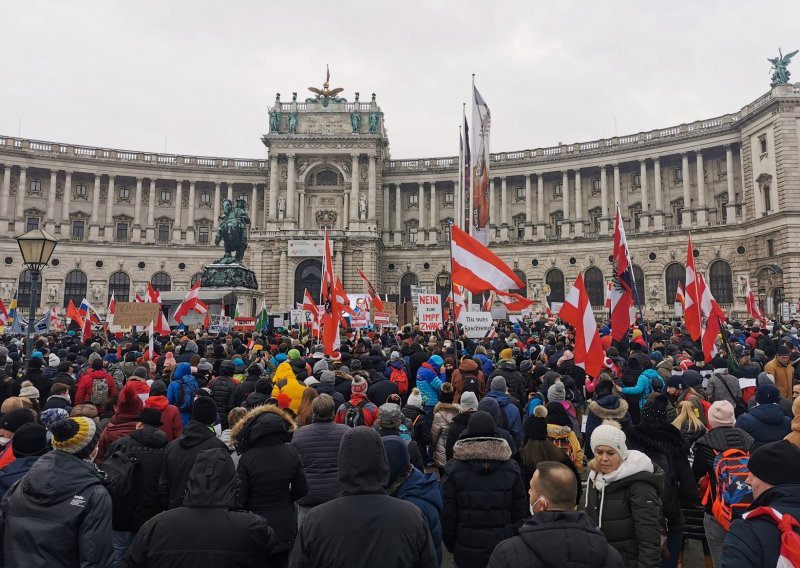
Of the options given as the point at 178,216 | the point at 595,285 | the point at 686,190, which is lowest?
the point at 595,285

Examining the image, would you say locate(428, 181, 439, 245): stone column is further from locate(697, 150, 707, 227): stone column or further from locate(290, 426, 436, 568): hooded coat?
locate(290, 426, 436, 568): hooded coat

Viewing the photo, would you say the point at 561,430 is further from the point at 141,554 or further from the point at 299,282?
the point at 299,282

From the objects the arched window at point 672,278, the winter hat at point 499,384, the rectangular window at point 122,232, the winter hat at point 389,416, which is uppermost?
the rectangular window at point 122,232

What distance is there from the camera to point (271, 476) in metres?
4.93

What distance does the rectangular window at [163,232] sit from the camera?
205ft

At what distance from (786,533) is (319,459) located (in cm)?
405

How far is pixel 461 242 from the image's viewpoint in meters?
12.6

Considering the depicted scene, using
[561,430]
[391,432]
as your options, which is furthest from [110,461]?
[561,430]

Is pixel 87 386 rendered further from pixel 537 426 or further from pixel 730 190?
pixel 730 190

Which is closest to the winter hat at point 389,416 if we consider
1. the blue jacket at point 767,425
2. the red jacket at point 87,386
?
the blue jacket at point 767,425

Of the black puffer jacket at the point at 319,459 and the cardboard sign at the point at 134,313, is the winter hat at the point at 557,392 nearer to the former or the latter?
the black puffer jacket at the point at 319,459

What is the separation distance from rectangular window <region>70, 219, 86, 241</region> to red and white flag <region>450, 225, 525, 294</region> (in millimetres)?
59369

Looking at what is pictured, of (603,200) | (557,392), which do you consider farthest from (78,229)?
(557,392)

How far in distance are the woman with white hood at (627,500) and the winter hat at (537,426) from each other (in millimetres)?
1504
